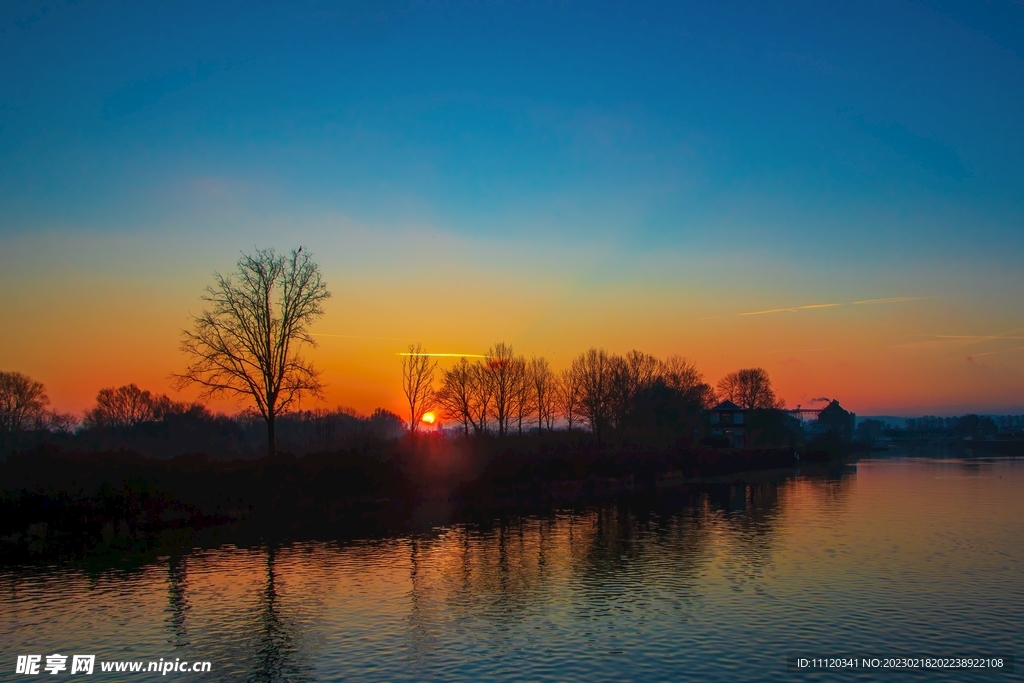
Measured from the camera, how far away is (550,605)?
2141 cm

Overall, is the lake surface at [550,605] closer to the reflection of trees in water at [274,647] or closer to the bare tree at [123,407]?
the reflection of trees in water at [274,647]

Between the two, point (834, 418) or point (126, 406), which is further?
point (834, 418)

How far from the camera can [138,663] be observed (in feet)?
53.3

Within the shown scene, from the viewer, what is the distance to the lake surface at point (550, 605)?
643 inches

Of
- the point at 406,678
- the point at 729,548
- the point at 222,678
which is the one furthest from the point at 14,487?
the point at 729,548

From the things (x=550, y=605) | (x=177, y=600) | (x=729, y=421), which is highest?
(x=729, y=421)

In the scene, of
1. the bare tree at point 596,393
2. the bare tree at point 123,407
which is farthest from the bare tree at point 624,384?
the bare tree at point 123,407

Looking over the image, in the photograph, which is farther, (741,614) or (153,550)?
(153,550)

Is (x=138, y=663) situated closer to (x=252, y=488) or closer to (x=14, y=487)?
(x=14, y=487)

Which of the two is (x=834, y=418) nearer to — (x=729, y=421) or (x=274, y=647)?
(x=729, y=421)

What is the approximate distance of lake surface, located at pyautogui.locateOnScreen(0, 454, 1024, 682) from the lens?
16.3 meters

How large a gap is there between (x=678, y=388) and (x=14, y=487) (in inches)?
3883

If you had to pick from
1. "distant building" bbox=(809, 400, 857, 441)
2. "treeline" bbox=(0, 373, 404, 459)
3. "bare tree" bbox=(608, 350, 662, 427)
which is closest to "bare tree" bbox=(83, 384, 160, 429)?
"treeline" bbox=(0, 373, 404, 459)

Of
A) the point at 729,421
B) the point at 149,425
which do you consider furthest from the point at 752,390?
the point at 149,425
